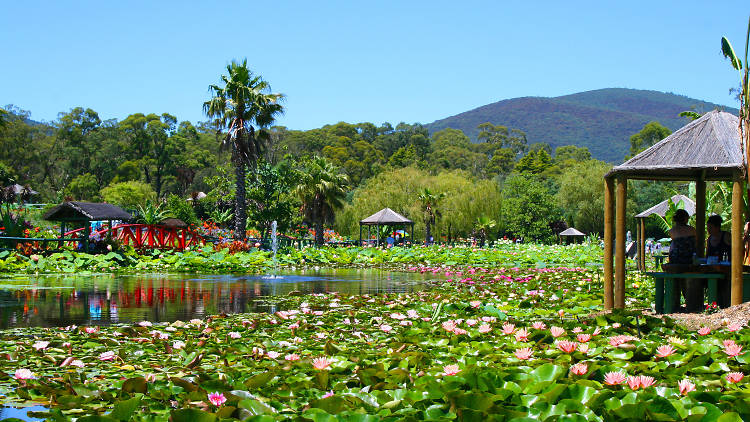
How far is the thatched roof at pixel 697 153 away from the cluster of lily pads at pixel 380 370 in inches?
76.1

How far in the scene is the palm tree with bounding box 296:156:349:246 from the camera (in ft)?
110

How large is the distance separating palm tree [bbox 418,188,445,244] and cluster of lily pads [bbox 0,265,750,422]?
111 ft

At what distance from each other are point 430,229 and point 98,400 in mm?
38148

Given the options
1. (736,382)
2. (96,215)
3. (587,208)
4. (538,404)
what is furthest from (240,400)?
(587,208)

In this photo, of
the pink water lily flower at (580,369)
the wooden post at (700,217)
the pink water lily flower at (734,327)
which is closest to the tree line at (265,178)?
the wooden post at (700,217)

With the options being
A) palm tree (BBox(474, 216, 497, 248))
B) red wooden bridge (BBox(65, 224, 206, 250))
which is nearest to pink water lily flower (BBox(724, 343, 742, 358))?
red wooden bridge (BBox(65, 224, 206, 250))

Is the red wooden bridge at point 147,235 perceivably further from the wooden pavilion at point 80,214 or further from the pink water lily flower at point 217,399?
the pink water lily flower at point 217,399

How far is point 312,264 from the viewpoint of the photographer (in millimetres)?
22016

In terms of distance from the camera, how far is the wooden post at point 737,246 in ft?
22.0

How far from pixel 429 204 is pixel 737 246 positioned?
34.1 m

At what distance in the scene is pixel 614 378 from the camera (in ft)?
10.4

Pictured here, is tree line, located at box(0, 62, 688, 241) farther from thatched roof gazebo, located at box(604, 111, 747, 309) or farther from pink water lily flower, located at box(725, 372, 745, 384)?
pink water lily flower, located at box(725, 372, 745, 384)

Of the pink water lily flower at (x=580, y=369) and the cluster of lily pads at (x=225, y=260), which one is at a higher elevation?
the pink water lily flower at (x=580, y=369)

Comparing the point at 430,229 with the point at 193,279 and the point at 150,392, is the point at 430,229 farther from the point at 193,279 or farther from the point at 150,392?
the point at 150,392
